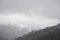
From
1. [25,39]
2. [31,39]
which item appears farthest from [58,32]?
[25,39]

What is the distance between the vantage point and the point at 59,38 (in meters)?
45.3

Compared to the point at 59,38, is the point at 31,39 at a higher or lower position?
higher

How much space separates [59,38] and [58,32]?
3.29m

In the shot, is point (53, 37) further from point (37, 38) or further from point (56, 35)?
point (37, 38)

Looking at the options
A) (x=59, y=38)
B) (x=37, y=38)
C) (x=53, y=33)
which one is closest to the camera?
(x=59, y=38)

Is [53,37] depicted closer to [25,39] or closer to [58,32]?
[58,32]

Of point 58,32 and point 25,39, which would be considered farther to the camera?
point 25,39

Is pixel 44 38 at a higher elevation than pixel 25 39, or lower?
lower

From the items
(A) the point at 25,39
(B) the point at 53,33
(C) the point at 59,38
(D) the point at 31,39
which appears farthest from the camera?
(A) the point at 25,39

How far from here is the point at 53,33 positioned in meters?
48.7

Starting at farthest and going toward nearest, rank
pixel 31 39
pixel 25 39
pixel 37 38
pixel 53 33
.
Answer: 1. pixel 25 39
2. pixel 31 39
3. pixel 37 38
4. pixel 53 33

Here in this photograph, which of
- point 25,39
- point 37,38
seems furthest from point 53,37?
point 25,39

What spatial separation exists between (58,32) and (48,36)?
4602 mm

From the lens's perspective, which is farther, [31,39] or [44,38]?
[31,39]
